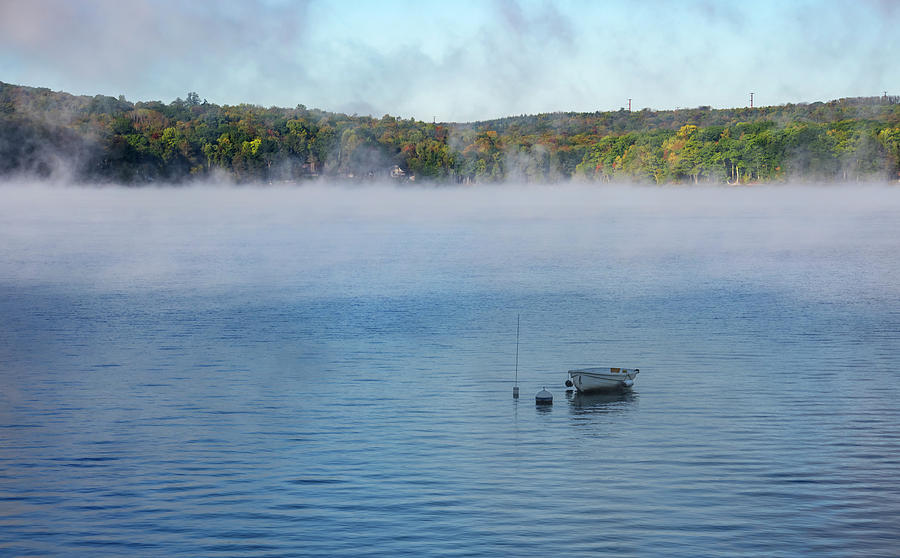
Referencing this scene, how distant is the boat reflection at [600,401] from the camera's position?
30.3 metres

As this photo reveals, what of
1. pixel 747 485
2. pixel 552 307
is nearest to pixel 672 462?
pixel 747 485

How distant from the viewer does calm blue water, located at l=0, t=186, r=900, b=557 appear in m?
20.2

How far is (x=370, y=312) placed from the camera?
52344mm

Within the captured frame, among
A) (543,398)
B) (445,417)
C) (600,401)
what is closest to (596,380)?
(600,401)

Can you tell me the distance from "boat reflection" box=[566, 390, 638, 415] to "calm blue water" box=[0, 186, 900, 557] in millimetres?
136

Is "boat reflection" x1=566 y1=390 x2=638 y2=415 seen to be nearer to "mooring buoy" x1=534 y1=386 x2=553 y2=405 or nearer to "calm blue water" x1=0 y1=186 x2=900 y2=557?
"calm blue water" x1=0 y1=186 x2=900 y2=557

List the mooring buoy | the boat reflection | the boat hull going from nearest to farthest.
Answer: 1. the boat reflection
2. the mooring buoy
3. the boat hull

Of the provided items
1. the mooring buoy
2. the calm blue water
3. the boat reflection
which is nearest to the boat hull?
the boat reflection

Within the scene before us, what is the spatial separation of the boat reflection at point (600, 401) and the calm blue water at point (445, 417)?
136 millimetres

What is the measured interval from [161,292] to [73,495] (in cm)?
4042

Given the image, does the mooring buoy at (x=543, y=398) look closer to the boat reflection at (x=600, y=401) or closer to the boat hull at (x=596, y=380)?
the boat reflection at (x=600, y=401)

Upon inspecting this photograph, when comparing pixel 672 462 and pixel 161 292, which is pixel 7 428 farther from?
pixel 161 292

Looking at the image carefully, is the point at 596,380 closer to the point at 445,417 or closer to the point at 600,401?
the point at 600,401

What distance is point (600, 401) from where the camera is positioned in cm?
3134
